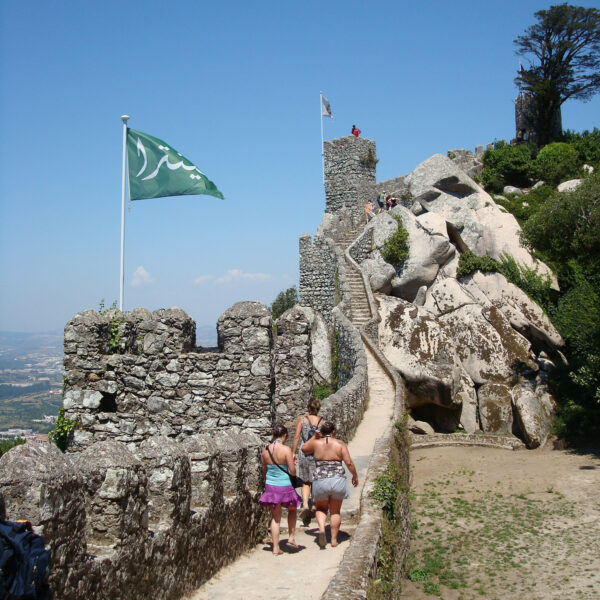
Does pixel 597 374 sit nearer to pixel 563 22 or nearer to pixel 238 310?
pixel 238 310

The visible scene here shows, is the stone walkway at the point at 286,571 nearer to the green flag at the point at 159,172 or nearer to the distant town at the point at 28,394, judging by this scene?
the green flag at the point at 159,172

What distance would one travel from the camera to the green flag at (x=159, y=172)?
10.8m

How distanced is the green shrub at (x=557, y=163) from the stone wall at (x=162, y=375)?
3095 cm

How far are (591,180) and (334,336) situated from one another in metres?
10.9

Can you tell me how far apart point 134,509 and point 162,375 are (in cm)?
354

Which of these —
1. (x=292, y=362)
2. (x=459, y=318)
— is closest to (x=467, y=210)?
(x=459, y=318)

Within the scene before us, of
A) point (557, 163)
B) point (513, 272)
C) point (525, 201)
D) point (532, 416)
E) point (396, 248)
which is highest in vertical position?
point (557, 163)

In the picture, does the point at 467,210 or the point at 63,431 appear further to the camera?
the point at 467,210

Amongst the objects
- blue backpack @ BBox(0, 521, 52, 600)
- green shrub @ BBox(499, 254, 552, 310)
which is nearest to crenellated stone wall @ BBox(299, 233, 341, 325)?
green shrub @ BBox(499, 254, 552, 310)

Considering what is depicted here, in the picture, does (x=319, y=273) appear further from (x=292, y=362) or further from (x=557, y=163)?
(x=292, y=362)

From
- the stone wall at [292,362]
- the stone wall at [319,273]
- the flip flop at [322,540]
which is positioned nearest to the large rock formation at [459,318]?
the stone wall at [319,273]

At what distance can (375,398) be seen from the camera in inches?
722

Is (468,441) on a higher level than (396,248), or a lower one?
lower

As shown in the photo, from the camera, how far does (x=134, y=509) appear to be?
4.80 meters
